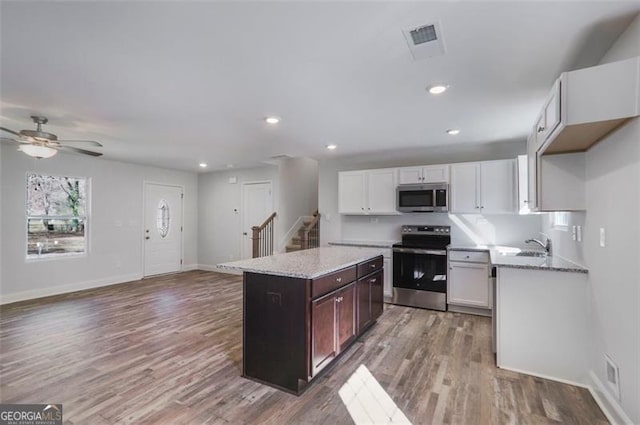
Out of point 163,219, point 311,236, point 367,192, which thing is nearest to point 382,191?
point 367,192

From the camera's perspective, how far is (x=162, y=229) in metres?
7.19

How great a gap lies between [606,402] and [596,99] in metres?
2.00

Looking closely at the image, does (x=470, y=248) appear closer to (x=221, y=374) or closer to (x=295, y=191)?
(x=221, y=374)

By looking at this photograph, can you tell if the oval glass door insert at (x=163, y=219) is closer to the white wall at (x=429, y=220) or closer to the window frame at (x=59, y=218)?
the window frame at (x=59, y=218)

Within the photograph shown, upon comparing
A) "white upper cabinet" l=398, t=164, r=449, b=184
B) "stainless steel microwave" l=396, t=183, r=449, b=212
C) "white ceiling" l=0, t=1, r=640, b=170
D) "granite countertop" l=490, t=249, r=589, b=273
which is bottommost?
"granite countertop" l=490, t=249, r=589, b=273

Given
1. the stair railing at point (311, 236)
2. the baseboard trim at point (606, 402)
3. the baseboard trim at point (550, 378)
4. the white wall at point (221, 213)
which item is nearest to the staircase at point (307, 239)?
the stair railing at point (311, 236)

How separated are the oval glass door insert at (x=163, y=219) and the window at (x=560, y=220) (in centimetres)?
724

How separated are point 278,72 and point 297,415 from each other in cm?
244

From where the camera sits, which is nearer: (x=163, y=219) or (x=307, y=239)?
(x=307, y=239)

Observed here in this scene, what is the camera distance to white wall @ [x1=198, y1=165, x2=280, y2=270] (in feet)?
23.8

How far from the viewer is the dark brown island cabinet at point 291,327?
2.38m

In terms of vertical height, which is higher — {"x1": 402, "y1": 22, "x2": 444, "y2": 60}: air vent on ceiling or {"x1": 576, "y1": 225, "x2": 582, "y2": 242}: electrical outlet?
{"x1": 402, "y1": 22, "x2": 444, "y2": 60}: air vent on ceiling

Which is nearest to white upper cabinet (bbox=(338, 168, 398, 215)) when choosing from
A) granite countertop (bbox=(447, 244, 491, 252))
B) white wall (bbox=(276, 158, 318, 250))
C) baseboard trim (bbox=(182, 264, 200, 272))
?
granite countertop (bbox=(447, 244, 491, 252))

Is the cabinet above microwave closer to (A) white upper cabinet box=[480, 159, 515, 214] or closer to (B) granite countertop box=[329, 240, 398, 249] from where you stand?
(A) white upper cabinet box=[480, 159, 515, 214]
